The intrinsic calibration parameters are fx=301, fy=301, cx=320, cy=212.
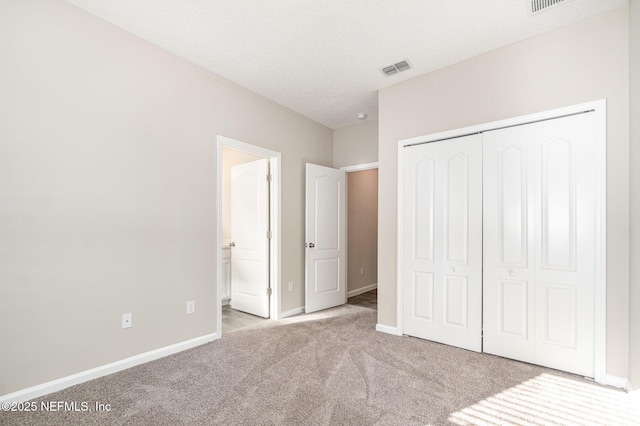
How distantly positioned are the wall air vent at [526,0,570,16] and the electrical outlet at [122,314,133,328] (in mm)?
4031

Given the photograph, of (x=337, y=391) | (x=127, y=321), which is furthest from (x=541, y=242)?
(x=127, y=321)

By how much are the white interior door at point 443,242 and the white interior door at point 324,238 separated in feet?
4.71

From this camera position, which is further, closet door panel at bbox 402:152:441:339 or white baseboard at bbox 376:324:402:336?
white baseboard at bbox 376:324:402:336

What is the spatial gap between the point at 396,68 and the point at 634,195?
2.23 m

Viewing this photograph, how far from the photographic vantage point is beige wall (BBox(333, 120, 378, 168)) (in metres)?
4.54

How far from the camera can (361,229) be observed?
576cm

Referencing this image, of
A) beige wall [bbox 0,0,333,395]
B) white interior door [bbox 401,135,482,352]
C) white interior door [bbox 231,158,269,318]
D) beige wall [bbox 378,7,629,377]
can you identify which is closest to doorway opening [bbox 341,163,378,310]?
white interior door [bbox 231,158,269,318]

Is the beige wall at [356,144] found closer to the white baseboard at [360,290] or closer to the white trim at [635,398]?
the white baseboard at [360,290]

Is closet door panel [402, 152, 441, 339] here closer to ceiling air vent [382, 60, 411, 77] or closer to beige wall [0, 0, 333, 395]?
ceiling air vent [382, 60, 411, 77]

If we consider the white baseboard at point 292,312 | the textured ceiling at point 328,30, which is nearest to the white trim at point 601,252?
the textured ceiling at point 328,30

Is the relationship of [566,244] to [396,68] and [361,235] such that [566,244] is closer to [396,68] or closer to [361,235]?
[396,68]

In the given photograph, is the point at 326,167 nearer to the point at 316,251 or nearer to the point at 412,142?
the point at 316,251

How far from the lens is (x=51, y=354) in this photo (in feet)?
7.13

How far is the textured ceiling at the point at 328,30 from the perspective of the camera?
2289 mm
